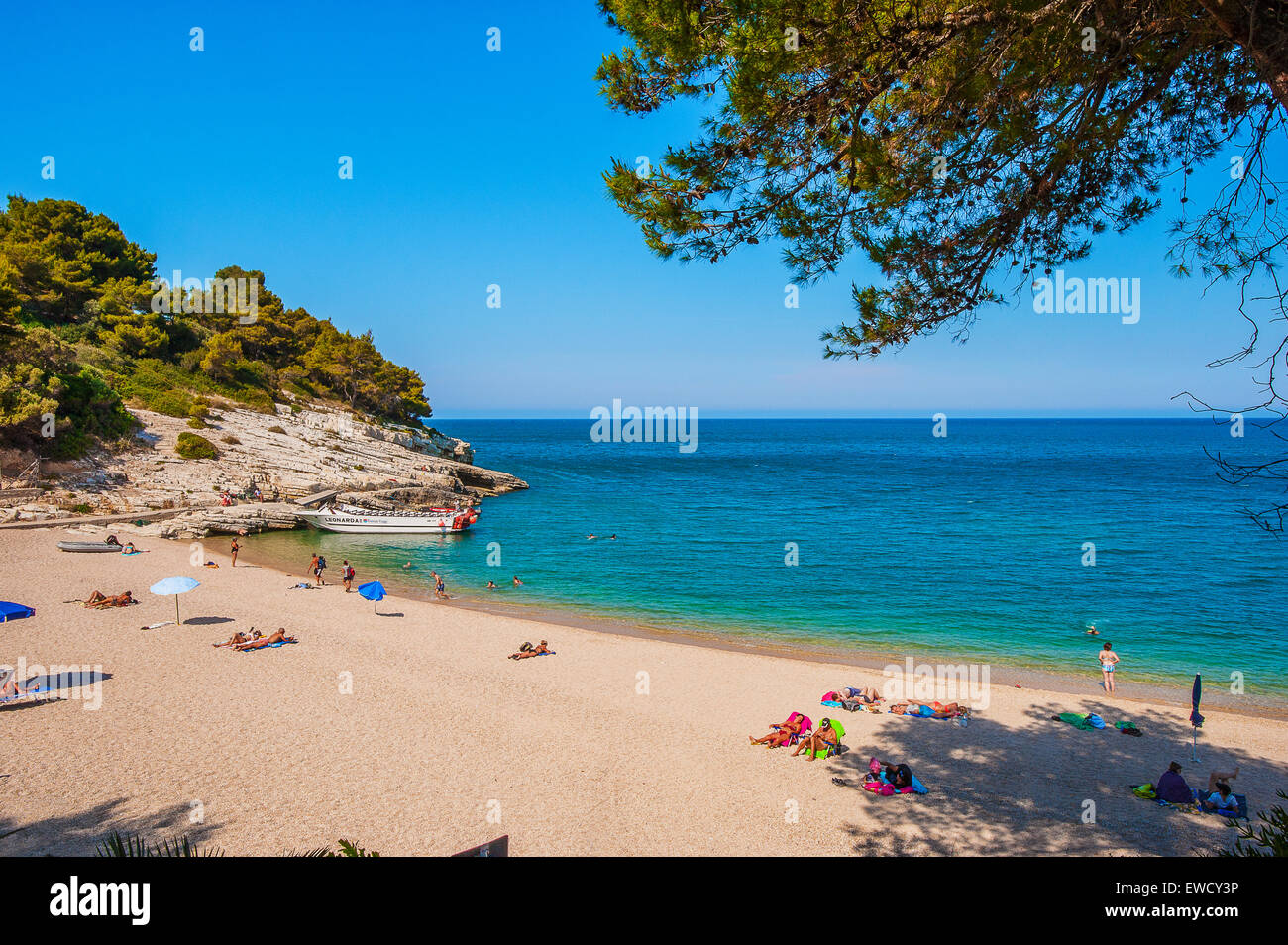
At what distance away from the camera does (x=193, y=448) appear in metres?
41.5

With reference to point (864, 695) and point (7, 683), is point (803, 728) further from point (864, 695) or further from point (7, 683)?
point (7, 683)

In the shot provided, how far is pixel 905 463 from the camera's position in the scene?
104m

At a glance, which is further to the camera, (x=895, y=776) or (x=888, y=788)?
(x=895, y=776)

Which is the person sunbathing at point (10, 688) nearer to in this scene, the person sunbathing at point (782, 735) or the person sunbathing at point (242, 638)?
the person sunbathing at point (242, 638)

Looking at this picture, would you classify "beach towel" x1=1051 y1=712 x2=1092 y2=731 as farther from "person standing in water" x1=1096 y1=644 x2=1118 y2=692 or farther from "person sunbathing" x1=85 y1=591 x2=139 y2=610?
"person sunbathing" x1=85 y1=591 x2=139 y2=610

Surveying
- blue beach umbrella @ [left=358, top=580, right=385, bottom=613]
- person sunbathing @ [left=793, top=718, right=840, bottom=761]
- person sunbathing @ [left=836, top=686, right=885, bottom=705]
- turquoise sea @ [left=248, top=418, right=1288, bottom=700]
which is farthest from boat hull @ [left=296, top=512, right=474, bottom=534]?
person sunbathing @ [left=793, top=718, right=840, bottom=761]

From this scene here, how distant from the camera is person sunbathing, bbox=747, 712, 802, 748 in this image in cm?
1273

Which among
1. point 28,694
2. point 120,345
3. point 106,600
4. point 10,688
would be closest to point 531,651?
point 28,694

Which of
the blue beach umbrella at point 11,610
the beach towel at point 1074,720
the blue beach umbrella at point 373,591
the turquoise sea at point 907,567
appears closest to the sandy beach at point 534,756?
the beach towel at point 1074,720

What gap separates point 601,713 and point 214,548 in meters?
27.7

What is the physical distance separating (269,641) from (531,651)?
7.45m

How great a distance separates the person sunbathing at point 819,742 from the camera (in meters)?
12.3

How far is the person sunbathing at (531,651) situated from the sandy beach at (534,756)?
21.3 inches

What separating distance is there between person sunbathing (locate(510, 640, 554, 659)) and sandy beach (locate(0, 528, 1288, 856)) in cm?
54
